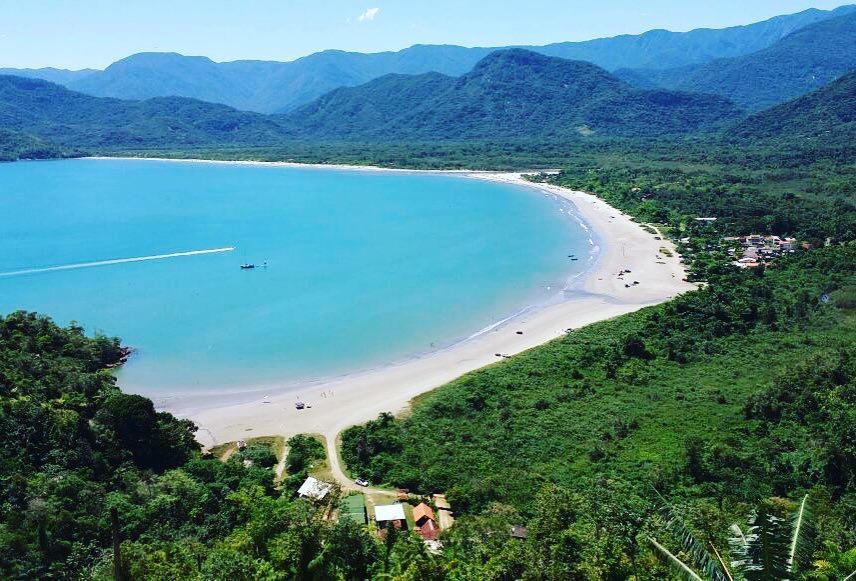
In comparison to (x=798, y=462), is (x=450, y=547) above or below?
above

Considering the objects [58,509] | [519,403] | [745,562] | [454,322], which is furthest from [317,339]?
[745,562]

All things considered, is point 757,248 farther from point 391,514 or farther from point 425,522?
point 391,514

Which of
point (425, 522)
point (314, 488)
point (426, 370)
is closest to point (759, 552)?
point (425, 522)

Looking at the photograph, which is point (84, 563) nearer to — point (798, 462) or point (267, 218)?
point (798, 462)

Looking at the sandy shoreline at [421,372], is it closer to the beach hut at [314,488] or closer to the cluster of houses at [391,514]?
the beach hut at [314,488]

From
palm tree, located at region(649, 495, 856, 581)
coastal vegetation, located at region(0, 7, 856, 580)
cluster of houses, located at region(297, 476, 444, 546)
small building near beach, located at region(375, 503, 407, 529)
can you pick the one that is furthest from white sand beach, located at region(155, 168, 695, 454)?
palm tree, located at region(649, 495, 856, 581)
